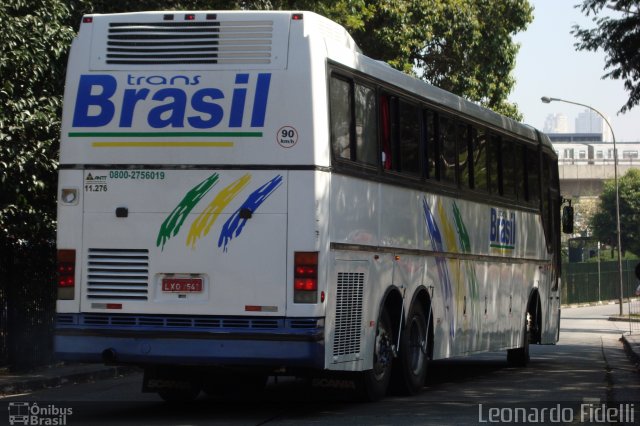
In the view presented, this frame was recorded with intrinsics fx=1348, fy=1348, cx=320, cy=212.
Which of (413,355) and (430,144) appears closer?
(413,355)

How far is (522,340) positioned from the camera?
21.1 meters

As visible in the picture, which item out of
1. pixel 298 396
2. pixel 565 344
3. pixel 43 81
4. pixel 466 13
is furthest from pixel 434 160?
pixel 466 13

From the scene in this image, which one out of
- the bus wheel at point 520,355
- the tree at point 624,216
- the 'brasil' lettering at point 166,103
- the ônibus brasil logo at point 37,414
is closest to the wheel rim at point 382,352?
the 'brasil' lettering at point 166,103

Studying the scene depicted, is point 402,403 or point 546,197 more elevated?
point 546,197

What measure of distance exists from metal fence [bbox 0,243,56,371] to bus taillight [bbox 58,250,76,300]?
5981 mm

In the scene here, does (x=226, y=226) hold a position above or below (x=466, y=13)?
below

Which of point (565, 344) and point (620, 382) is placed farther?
point (565, 344)

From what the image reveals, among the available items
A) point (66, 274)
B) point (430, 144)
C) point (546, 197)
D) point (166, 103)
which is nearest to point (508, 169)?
point (546, 197)

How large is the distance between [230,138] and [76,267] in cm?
189

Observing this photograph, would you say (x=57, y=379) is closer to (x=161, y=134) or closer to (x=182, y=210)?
(x=182, y=210)

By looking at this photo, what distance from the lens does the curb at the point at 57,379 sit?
1620 cm

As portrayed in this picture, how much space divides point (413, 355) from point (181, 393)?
272cm

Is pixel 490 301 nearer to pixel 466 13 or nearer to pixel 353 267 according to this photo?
pixel 353 267

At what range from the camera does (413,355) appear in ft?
49.8
